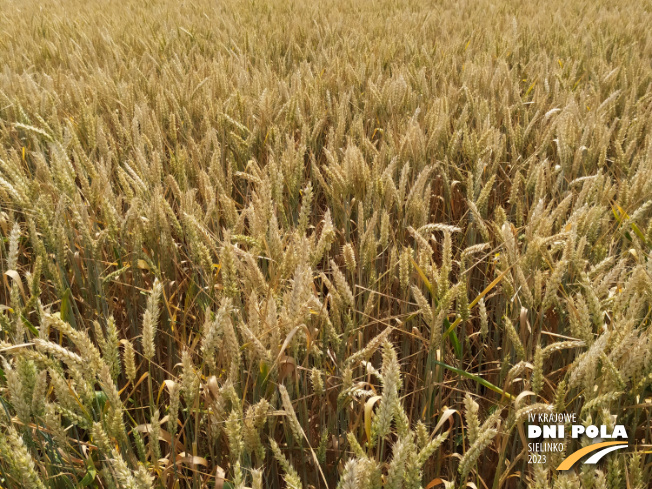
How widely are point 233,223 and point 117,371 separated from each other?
0.42 m

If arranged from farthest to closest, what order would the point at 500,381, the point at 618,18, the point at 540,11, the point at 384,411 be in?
the point at 540,11, the point at 618,18, the point at 500,381, the point at 384,411

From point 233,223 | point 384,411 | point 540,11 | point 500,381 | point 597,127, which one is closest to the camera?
point 384,411

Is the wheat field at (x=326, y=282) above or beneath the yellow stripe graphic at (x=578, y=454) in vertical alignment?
above

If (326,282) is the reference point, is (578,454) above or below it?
below

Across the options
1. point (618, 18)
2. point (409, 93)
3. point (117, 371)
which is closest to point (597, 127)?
point (409, 93)

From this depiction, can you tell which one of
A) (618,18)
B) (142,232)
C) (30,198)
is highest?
(618,18)

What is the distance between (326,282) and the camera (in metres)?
0.88

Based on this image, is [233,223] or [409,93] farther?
[409,93]

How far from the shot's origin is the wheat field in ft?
2.24

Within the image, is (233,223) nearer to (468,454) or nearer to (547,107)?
(468,454)

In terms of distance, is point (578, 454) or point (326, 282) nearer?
point (578, 454)

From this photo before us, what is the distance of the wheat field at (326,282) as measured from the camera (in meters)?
0.68

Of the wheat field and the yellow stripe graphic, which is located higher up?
the wheat field

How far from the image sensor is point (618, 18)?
3.50 m
